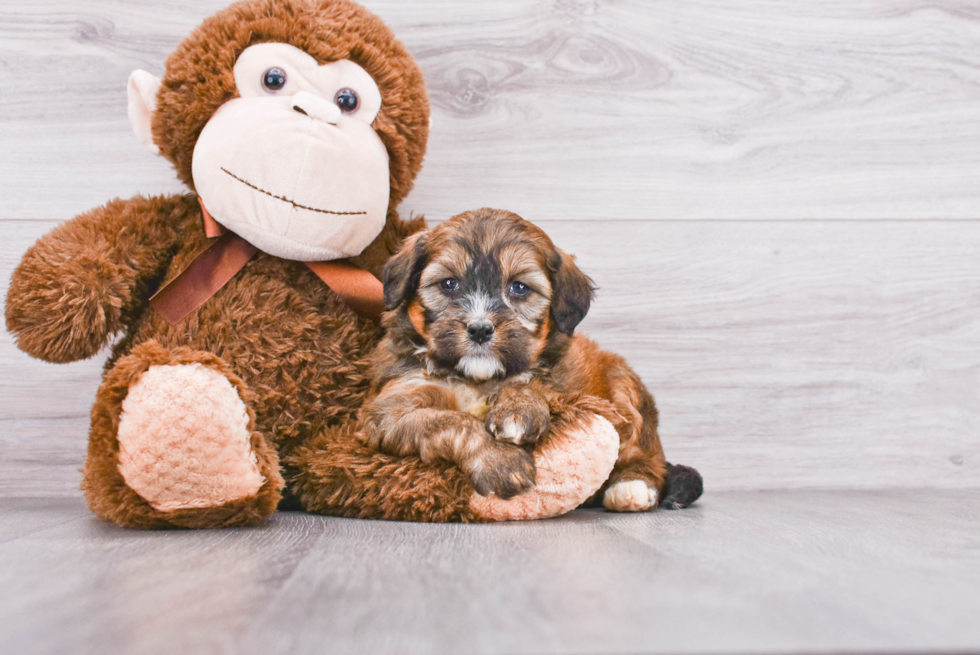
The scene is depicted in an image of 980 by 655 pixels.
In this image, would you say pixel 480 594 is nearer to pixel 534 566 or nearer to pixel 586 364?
pixel 534 566

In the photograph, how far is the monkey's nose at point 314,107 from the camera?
1649 mm

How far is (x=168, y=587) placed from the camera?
3.23 feet

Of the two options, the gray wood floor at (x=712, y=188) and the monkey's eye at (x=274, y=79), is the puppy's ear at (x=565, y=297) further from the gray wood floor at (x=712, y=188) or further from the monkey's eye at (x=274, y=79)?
the monkey's eye at (x=274, y=79)

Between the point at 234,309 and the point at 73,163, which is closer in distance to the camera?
the point at 234,309

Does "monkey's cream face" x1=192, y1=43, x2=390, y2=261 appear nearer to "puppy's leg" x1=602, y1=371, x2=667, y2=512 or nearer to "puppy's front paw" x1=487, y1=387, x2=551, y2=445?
"puppy's front paw" x1=487, y1=387, x2=551, y2=445

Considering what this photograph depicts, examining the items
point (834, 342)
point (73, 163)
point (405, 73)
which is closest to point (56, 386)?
point (73, 163)

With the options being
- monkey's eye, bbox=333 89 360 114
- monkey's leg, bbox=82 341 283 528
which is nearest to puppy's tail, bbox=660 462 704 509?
monkey's leg, bbox=82 341 283 528

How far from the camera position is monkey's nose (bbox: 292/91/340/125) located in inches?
64.9

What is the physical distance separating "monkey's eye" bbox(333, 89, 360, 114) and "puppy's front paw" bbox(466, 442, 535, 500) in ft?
2.76

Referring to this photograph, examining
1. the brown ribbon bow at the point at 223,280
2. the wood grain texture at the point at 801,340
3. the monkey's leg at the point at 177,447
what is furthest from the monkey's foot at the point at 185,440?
the wood grain texture at the point at 801,340

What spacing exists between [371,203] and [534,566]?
940mm

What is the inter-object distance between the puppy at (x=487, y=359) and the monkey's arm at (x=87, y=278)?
54 cm

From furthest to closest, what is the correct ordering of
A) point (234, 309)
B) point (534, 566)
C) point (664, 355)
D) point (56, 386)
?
point (664, 355), point (56, 386), point (234, 309), point (534, 566)

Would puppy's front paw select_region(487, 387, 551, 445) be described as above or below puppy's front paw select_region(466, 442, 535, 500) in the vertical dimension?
above
